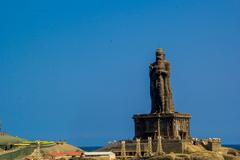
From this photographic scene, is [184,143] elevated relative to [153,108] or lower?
lower

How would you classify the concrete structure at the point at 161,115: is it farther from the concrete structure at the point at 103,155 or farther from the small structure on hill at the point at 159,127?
the concrete structure at the point at 103,155

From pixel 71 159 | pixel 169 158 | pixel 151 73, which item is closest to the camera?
pixel 169 158

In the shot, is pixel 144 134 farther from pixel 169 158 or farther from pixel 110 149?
pixel 169 158

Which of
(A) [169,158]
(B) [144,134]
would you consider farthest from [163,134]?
(A) [169,158]

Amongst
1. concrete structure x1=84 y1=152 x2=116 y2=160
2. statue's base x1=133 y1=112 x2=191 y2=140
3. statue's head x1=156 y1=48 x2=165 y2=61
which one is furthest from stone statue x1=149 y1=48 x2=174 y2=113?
concrete structure x1=84 y1=152 x2=116 y2=160

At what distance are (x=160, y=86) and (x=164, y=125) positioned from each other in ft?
26.1

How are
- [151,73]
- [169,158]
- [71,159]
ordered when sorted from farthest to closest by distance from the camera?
[151,73] < [71,159] < [169,158]

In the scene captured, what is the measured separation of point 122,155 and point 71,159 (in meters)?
8.84

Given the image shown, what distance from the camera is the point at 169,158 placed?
99562 mm

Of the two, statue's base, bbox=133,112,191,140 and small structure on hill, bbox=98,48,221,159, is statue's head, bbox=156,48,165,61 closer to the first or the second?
small structure on hill, bbox=98,48,221,159

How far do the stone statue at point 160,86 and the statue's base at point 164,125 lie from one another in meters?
2.30

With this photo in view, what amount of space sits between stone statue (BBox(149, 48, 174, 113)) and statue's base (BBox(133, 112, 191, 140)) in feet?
7.55

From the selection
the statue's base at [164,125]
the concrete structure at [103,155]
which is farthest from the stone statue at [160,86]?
the concrete structure at [103,155]

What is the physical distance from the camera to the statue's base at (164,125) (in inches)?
4705
